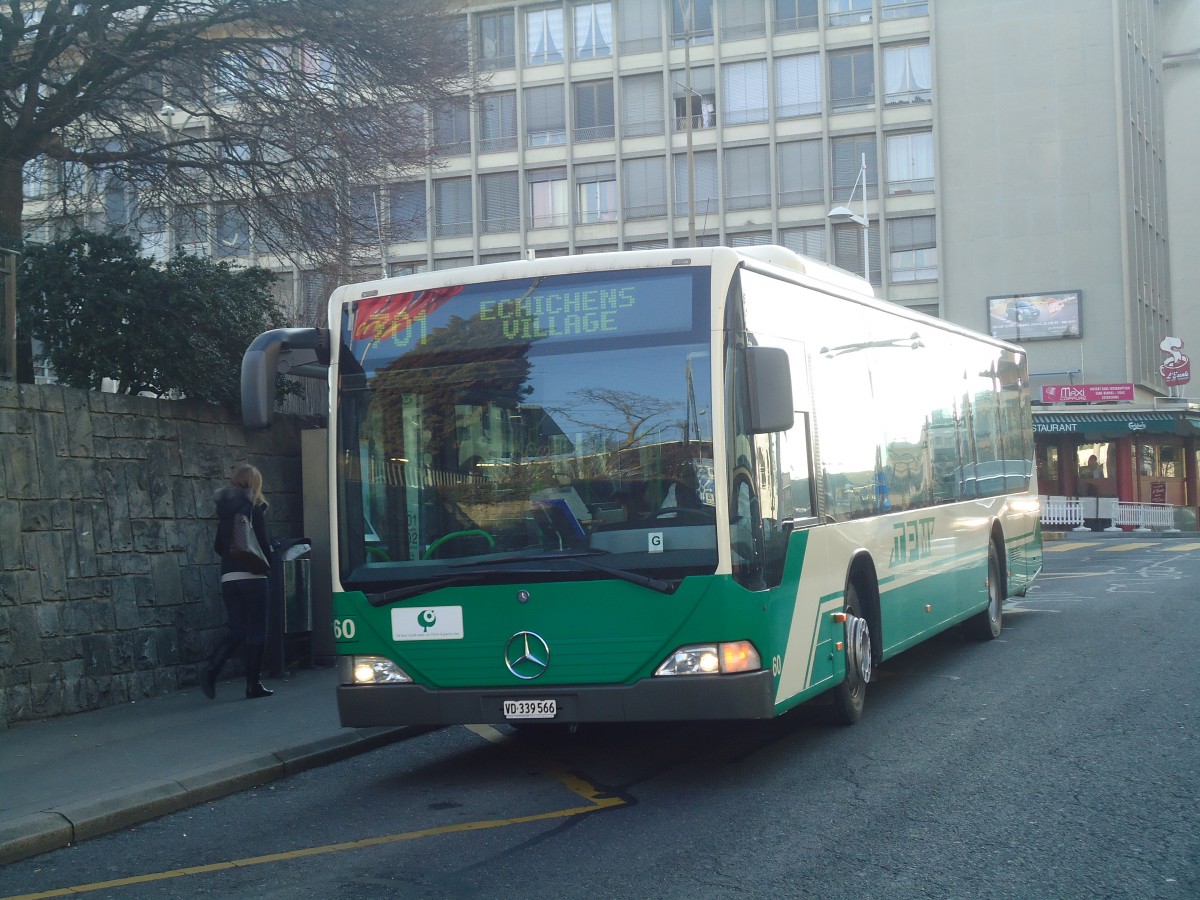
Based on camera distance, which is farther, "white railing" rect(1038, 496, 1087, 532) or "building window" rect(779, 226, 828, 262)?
"building window" rect(779, 226, 828, 262)

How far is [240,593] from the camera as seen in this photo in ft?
35.8

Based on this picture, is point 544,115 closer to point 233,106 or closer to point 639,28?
point 639,28

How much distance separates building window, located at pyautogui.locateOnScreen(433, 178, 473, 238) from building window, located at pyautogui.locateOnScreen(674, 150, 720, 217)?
819 cm

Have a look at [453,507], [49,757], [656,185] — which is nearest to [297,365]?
[453,507]

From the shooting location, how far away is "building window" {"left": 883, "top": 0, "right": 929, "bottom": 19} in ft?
166

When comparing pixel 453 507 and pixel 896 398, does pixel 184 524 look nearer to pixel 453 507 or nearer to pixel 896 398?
pixel 453 507

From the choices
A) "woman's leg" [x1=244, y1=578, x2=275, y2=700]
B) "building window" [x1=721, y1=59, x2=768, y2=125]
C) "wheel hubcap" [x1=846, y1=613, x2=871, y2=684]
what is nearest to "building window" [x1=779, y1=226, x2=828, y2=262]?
"building window" [x1=721, y1=59, x2=768, y2=125]

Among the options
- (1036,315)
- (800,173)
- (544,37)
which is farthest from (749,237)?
(544,37)

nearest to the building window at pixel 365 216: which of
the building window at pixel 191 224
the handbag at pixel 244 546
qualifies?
the building window at pixel 191 224

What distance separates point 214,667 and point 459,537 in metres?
4.22

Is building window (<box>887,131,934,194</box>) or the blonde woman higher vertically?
building window (<box>887,131,934,194</box>)

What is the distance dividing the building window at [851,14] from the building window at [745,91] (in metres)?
2.91

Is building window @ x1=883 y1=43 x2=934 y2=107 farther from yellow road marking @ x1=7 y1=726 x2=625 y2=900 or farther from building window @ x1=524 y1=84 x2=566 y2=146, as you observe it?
yellow road marking @ x1=7 y1=726 x2=625 y2=900

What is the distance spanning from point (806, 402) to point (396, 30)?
785cm
